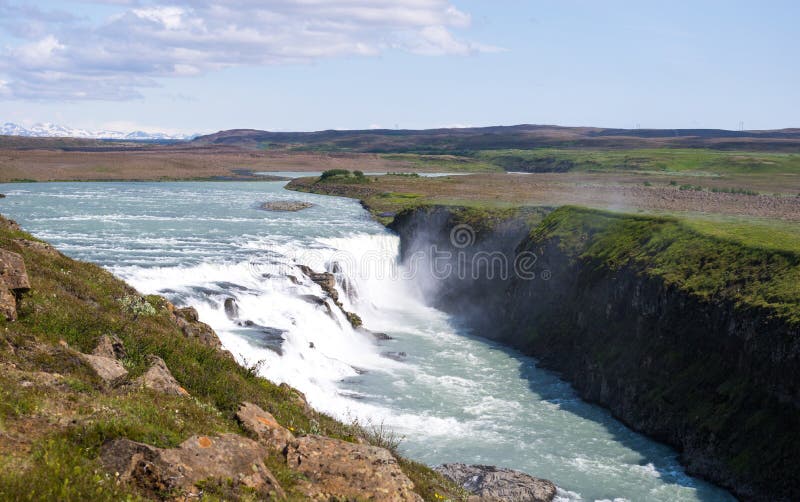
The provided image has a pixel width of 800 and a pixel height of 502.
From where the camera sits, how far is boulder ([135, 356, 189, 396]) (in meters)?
13.5

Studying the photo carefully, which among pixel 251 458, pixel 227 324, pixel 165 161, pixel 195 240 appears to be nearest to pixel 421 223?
pixel 195 240

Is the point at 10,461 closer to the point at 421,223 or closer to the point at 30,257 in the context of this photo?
the point at 30,257

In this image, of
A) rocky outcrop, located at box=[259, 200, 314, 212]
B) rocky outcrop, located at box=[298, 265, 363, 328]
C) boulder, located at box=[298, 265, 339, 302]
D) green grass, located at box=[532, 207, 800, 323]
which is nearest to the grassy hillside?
green grass, located at box=[532, 207, 800, 323]

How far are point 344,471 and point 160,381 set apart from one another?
14.7 feet

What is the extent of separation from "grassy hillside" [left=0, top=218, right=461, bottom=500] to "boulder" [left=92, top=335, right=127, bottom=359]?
195mm

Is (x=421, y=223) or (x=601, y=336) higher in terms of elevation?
(x=421, y=223)

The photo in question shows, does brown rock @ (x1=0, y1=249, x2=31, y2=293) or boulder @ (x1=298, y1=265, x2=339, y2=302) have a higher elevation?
brown rock @ (x1=0, y1=249, x2=31, y2=293)

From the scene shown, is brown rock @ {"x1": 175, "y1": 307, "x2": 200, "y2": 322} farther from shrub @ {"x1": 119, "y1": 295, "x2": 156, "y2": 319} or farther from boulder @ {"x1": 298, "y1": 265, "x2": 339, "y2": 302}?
boulder @ {"x1": 298, "y1": 265, "x2": 339, "y2": 302}

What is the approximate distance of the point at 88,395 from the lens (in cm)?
1167

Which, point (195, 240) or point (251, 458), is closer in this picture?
point (251, 458)

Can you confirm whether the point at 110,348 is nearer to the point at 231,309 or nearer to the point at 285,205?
the point at 231,309

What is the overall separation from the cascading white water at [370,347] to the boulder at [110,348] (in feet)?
23.5

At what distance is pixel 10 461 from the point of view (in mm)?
8781

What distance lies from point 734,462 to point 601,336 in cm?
1311
